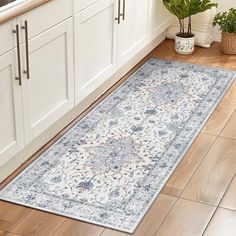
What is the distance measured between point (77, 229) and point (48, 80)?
84 cm

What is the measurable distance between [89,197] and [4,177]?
0.45 metres

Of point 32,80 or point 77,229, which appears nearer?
point 77,229

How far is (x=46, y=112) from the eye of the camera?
10.9 feet

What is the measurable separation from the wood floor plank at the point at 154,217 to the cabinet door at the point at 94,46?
2.94ft

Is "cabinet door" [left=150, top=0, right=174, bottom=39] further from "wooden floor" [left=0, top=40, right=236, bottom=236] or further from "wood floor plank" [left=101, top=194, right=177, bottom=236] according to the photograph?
"wood floor plank" [left=101, top=194, right=177, bottom=236]

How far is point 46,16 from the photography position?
3.11m

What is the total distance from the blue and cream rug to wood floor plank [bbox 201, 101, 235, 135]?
0.04 metres

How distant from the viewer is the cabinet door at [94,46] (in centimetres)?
352

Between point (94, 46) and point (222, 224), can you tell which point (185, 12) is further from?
point (222, 224)

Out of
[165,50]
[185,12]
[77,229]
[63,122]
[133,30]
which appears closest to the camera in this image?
[77,229]

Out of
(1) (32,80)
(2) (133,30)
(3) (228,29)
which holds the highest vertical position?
(1) (32,80)

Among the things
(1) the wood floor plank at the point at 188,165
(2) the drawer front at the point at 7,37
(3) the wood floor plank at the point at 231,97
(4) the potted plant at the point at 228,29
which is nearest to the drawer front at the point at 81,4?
(2) the drawer front at the point at 7,37

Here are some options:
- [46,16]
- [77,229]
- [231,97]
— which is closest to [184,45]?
[231,97]

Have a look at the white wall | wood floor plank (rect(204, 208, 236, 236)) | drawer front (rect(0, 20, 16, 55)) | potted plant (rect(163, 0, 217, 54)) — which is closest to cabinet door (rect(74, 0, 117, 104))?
drawer front (rect(0, 20, 16, 55))
